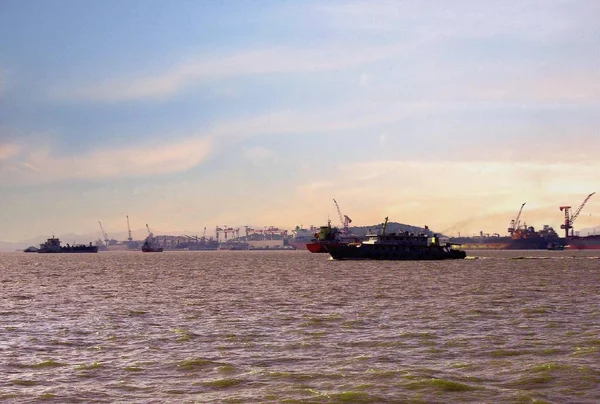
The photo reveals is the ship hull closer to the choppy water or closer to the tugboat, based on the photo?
the tugboat

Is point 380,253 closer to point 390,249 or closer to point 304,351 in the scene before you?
point 390,249

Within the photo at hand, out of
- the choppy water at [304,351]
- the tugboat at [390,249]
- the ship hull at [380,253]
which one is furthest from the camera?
the tugboat at [390,249]

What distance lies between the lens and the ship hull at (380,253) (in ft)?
593

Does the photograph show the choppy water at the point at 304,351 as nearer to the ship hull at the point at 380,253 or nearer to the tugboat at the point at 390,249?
the ship hull at the point at 380,253

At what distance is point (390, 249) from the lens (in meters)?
182

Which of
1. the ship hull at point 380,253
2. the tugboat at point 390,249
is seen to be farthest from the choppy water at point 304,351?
the tugboat at point 390,249

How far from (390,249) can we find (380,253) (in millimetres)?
3457

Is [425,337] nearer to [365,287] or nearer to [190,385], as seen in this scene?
[190,385]

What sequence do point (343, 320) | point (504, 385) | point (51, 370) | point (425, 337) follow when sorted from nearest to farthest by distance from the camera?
point (504, 385) < point (51, 370) < point (425, 337) < point (343, 320)

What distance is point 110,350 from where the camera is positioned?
33844mm

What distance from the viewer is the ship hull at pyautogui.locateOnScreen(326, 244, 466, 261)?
180875 mm

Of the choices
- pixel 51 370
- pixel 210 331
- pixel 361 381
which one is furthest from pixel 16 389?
pixel 210 331

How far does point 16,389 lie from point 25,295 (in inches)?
2102

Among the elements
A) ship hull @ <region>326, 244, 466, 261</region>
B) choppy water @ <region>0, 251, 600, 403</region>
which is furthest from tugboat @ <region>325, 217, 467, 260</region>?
choppy water @ <region>0, 251, 600, 403</region>
